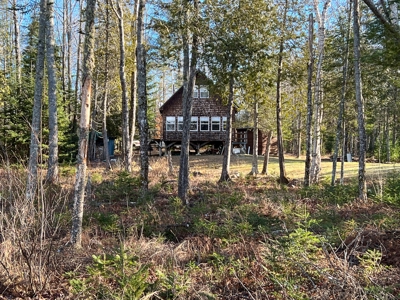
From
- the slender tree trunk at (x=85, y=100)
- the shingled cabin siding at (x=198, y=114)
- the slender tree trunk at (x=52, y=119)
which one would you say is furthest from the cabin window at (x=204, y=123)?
the slender tree trunk at (x=85, y=100)

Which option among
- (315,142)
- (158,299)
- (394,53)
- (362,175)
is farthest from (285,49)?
(158,299)

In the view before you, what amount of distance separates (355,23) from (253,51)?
108 inches

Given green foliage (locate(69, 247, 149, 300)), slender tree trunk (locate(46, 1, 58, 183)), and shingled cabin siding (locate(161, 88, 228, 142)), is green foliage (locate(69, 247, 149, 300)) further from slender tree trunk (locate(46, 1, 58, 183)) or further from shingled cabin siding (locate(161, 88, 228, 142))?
shingled cabin siding (locate(161, 88, 228, 142))

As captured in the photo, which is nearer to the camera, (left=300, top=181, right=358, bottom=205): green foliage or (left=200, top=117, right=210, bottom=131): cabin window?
(left=300, top=181, right=358, bottom=205): green foliage

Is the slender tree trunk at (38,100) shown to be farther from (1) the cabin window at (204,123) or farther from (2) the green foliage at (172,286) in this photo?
(1) the cabin window at (204,123)

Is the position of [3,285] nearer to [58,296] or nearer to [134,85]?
[58,296]

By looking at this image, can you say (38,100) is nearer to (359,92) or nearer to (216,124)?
(359,92)

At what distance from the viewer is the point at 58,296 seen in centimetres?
328

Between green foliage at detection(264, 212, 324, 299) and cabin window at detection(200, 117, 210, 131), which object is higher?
cabin window at detection(200, 117, 210, 131)

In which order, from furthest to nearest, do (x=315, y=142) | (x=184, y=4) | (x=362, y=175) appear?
(x=315, y=142) → (x=362, y=175) → (x=184, y=4)

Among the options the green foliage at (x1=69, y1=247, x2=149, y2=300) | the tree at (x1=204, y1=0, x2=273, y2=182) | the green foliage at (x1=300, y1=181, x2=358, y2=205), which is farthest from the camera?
the green foliage at (x1=300, y1=181, x2=358, y2=205)

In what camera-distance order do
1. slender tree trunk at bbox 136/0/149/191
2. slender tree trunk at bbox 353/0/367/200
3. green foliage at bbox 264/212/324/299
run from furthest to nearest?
1. slender tree trunk at bbox 136/0/149/191
2. slender tree trunk at bbox 353/0/367/200
3. green foliage at bbox 264/212/324/299

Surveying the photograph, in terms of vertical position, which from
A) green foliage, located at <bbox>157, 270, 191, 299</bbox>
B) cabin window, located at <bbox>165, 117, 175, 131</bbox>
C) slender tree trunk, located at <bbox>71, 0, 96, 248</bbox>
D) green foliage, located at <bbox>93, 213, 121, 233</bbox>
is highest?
cabin window, located at <bbox>165, 117, 175, 131</bbox>

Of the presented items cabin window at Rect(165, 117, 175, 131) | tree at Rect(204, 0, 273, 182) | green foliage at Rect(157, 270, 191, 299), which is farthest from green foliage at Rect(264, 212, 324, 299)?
cabin window at Rect(165, 117, 175, 131)
